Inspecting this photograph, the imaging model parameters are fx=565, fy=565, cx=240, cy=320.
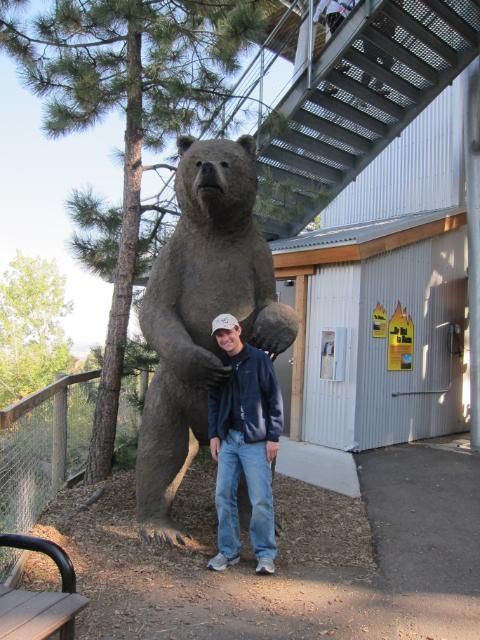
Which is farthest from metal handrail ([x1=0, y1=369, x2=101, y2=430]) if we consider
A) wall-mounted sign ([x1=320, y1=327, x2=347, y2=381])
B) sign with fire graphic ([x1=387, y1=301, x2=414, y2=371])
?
sign with fire graphic ([x1=387, y1=301, x2=414, y2=371])

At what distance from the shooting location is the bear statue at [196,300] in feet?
11.6

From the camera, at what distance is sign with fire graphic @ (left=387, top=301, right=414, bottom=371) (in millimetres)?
7887

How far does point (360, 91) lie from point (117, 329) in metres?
4.40

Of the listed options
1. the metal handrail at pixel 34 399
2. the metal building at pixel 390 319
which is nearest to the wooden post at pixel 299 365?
the metal building at pixel 390 319

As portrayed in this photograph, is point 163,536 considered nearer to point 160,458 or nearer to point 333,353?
point 160,458

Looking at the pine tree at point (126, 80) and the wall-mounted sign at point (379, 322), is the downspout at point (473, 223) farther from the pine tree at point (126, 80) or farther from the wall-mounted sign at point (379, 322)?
the pine tree at point (126, 80)

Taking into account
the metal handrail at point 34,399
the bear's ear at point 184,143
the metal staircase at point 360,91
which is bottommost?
the metal handrail at point 34,399

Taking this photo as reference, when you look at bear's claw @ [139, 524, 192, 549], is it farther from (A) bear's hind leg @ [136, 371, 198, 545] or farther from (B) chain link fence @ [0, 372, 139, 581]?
(B) chain link fence @ [0, 372, 139, 581]

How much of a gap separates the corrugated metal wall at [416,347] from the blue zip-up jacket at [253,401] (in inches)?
165

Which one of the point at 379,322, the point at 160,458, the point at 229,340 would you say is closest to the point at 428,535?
the point at 160,458

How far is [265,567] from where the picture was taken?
10.9 ft

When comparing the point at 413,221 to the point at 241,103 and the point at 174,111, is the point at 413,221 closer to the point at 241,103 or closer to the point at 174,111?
the point at 241,103

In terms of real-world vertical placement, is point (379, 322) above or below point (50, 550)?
above

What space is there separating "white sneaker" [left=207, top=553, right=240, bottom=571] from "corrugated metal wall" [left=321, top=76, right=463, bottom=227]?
305 inches
